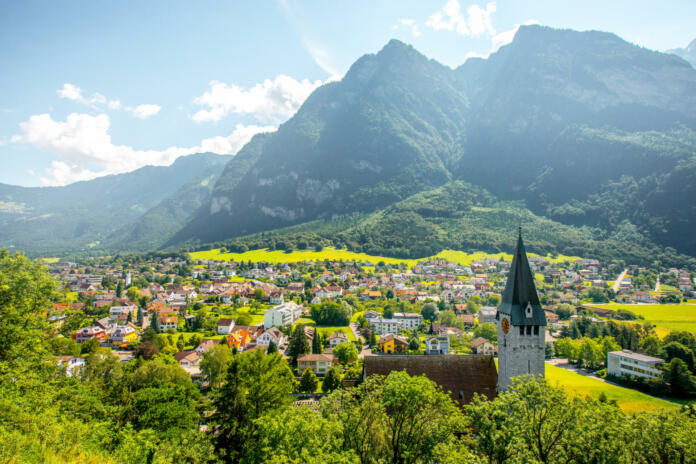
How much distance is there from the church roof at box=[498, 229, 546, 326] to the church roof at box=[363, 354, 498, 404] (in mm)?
3781

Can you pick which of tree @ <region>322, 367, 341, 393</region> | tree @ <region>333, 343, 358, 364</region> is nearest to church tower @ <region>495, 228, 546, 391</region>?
tree @ <region>322, 367, 341, 393</region>

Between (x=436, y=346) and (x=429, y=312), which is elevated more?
(x=429, y=312)

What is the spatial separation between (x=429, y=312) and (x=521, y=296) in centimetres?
6262

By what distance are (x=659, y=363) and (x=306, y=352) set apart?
4453 cm

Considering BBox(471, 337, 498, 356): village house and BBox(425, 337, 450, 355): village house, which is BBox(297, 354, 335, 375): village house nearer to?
BBox(425, 337, 450, 355): village house

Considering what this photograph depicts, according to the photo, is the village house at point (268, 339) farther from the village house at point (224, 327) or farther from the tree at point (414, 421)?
the tree at point (414, 421)

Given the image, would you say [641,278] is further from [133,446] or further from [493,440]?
[133,446]

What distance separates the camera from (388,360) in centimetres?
2538

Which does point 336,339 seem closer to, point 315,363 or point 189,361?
point 315,363

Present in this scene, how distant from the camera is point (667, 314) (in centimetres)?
8325

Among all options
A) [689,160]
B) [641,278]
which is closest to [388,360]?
[641,278]

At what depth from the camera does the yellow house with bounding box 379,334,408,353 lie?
194ft

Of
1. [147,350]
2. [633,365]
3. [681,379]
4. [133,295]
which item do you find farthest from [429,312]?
[133,295]

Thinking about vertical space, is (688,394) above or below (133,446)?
below
